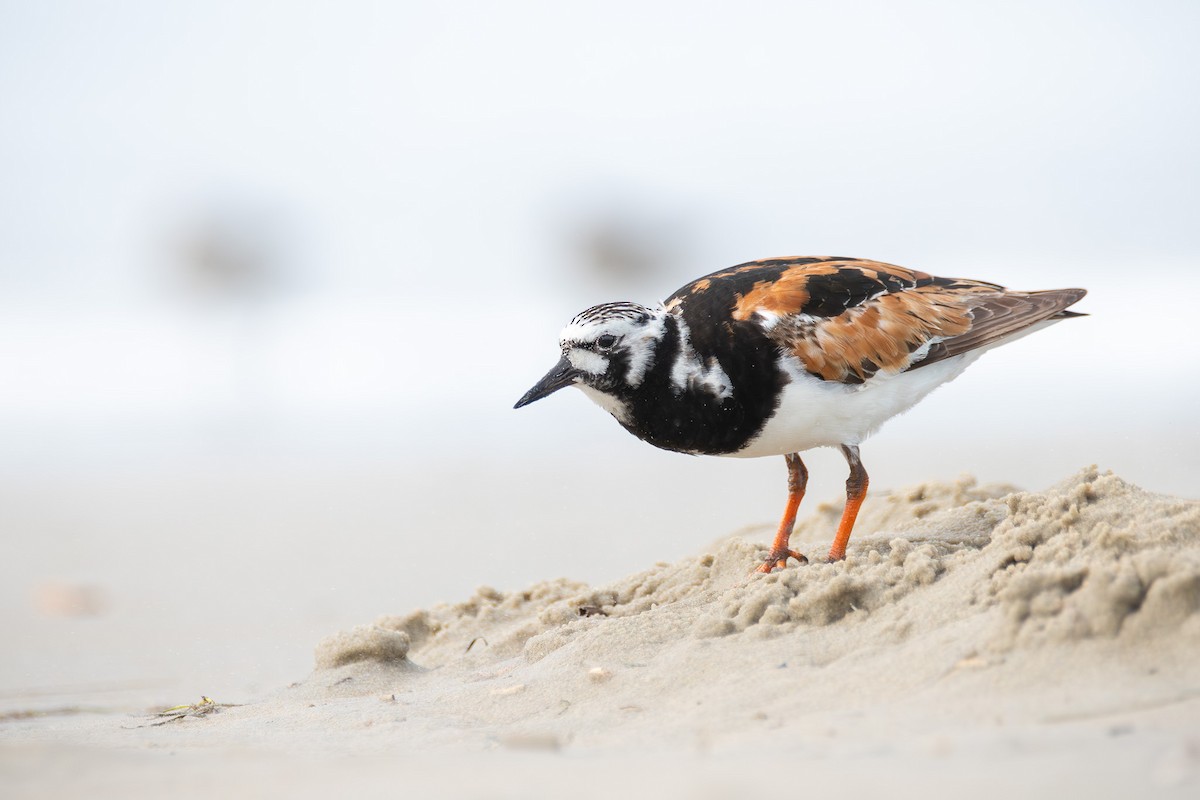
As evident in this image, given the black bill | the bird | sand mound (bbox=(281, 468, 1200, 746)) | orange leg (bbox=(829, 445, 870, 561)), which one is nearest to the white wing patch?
the bird

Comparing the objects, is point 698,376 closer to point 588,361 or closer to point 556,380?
point 588,361

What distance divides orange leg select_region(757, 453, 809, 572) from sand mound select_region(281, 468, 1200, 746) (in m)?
0.11

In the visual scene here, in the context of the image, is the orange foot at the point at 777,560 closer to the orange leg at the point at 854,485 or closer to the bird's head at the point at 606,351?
the orange leg at the point at 854,485

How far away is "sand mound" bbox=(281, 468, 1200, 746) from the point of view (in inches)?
97.5

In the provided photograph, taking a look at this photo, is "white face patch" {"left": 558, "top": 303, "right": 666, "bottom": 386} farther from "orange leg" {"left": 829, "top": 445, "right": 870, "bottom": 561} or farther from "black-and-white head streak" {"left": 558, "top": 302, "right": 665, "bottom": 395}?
"orange leg" {"left": 829, "top": 445, "right": 870, "bottom": 561}

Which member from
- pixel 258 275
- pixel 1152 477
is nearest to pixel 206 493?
pixel 1152 477

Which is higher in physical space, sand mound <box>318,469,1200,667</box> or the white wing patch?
the white wing patch

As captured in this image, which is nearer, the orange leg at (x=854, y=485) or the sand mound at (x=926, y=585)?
the sand mound at (x=926, y=585)

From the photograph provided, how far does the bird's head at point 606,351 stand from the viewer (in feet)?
13.0

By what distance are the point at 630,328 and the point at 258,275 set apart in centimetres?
1234

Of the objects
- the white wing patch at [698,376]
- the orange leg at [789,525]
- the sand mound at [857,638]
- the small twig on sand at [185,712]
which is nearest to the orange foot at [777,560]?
the orange leg at [789,525]

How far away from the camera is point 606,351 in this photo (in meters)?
3.98

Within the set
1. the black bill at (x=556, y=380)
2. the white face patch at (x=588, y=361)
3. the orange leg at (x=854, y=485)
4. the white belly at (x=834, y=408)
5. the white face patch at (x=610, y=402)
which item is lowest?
the orange leg at (x=854, y=485)

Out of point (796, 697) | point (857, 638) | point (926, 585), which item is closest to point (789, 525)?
point (926, 585)
